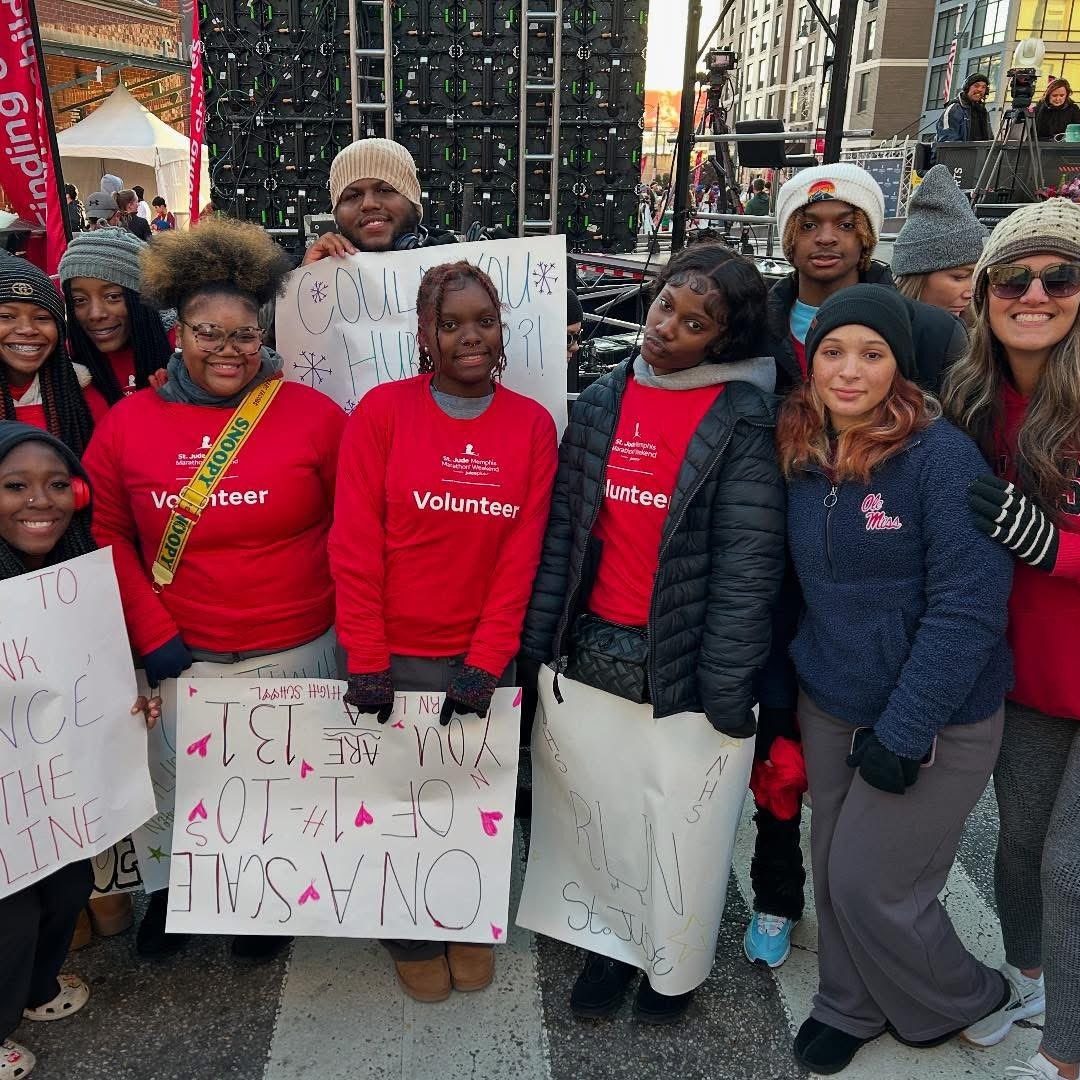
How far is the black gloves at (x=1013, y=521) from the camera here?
198cm

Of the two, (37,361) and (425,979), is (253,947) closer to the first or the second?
(425,979)

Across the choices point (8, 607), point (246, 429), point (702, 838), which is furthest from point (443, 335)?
point (702, 838)

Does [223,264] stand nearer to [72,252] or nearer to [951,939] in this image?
[72,252]

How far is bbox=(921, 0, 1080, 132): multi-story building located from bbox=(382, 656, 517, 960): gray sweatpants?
37.3 metres

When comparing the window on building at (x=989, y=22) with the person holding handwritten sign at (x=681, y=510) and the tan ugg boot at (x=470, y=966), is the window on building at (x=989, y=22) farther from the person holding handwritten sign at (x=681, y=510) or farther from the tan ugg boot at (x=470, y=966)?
the tan ugg boot at (x=470, y=966)

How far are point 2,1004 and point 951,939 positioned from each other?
2.37 metres

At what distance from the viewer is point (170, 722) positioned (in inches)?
103

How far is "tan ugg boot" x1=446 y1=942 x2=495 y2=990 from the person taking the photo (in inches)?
103

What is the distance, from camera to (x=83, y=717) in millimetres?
2297

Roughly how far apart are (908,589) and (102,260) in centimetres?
246

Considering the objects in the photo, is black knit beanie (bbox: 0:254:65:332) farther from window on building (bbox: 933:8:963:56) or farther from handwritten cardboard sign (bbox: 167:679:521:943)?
window on building (bbox: 933:8:963:56)

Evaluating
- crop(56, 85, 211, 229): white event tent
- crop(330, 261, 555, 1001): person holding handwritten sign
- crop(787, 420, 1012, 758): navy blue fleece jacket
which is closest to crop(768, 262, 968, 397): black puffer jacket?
crop(787, 420, 1012, 758): navy blue fleece jacket

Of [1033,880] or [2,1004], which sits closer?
[2,1004]

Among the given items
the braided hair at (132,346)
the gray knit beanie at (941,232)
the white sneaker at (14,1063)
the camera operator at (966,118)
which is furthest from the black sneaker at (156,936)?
the camera operator at (966,118)
